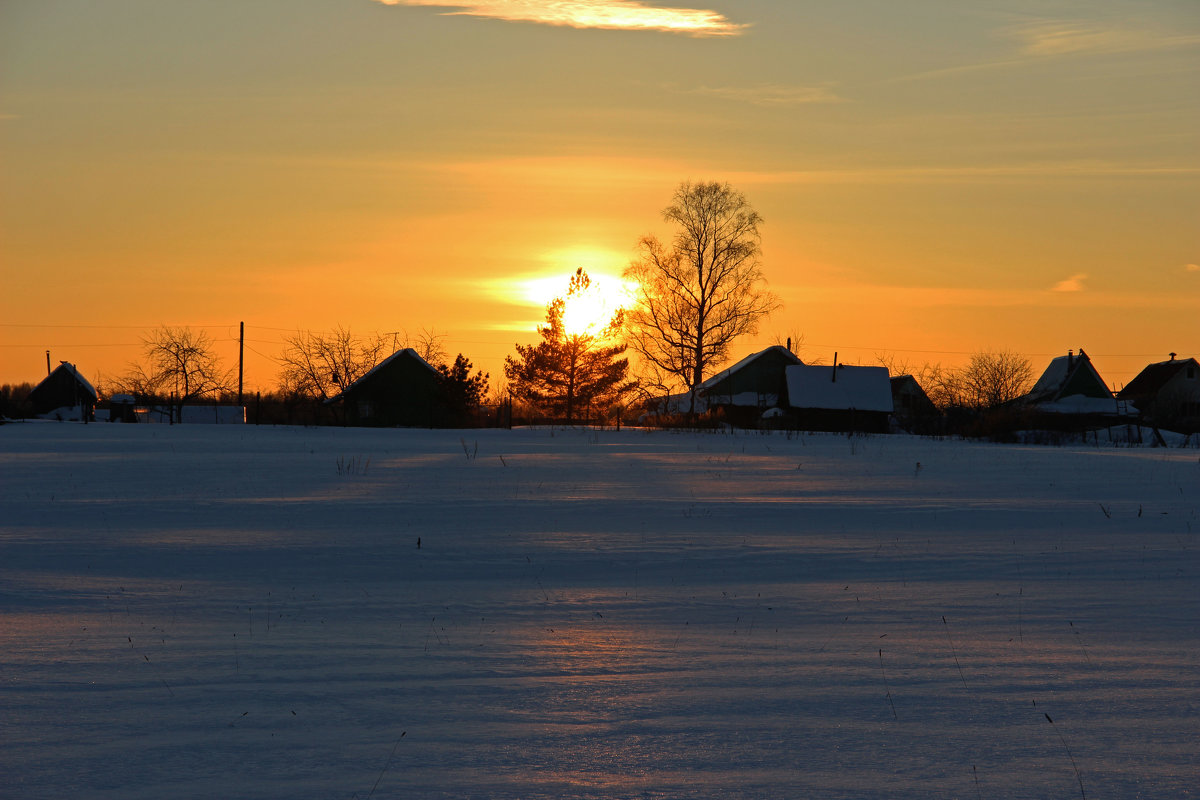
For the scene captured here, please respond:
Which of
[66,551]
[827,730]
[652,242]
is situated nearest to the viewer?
[827,730]

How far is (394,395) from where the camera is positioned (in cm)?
→ 6256

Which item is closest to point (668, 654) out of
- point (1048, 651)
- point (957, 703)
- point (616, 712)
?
point (616, 712)

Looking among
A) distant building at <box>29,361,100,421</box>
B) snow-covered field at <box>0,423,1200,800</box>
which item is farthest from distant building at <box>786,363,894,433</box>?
distant building at <box>29,361,100,421</box>

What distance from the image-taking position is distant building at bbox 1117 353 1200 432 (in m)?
70.7

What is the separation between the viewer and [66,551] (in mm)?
9727

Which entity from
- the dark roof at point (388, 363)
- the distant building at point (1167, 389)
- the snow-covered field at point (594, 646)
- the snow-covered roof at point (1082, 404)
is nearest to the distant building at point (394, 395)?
the dark roof at point (388, 363)

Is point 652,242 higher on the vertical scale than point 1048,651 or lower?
higher

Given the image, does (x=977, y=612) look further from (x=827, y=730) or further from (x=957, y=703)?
(x=827, y=730)

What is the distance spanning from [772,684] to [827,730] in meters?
0.74

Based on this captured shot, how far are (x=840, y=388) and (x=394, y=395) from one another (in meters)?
27.2

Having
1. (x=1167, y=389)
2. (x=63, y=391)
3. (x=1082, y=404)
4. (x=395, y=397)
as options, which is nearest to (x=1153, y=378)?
(x=1167, y=389)

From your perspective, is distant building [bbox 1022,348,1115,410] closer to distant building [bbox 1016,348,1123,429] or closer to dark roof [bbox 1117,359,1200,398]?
distant building [bbox 1016,348,1123,429]

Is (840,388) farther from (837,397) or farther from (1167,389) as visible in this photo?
(1167,389)

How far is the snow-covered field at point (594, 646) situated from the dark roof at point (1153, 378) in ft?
246
